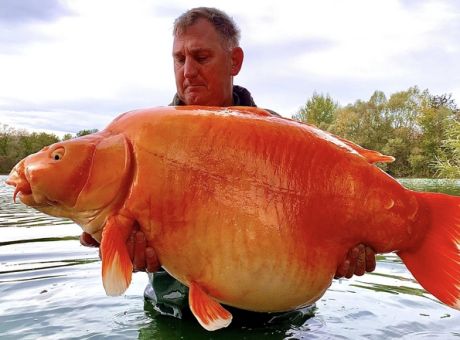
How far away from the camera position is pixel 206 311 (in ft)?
7.94

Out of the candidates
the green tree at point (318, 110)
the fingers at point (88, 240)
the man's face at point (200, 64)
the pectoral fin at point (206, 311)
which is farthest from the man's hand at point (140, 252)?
the green tree at point (318, 110)

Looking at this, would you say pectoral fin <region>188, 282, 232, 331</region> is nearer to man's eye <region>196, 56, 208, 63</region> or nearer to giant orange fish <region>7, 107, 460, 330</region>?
giant orange fish <region>7, 107, 460, 330</region>

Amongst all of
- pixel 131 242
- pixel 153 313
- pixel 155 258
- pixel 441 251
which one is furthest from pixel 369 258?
pixel 153 313

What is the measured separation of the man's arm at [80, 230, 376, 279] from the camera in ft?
8.20

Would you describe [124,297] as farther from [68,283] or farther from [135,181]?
[135,181]

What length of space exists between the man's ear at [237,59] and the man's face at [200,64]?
0.16 m

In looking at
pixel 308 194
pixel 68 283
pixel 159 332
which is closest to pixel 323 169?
pixel 308 194

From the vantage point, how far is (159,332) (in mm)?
3479

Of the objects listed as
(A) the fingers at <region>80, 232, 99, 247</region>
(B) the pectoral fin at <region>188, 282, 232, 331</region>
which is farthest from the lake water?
(B) the pectoral fin at <region>188, 282, 232, 331</region>

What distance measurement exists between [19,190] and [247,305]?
116cm

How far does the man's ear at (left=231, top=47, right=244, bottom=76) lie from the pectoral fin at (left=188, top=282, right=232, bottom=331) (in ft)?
7.19

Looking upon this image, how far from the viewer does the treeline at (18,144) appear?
4088 cm

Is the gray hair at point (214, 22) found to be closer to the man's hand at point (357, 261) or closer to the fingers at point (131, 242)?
the fingers at point (131, 242)

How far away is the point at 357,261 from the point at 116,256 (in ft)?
3.84
